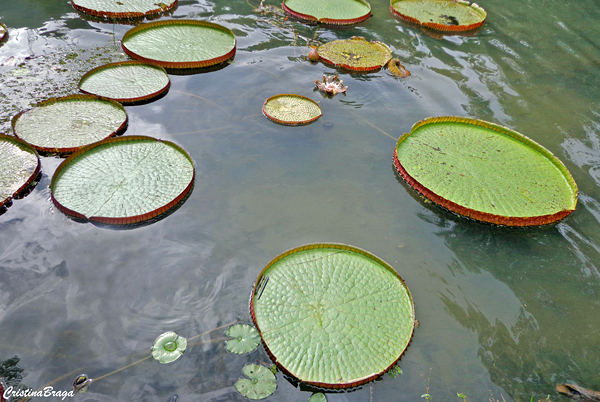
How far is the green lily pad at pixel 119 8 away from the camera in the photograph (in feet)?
20.2

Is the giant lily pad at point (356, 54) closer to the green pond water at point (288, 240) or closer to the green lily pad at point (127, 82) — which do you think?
the green pond water at point (288, 240)

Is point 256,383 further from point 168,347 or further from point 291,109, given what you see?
point 291,109

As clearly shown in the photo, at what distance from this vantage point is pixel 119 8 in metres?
6.25

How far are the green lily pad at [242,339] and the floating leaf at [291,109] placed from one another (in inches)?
104

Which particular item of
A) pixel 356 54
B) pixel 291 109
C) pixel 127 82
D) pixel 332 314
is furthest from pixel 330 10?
pixel 332 314

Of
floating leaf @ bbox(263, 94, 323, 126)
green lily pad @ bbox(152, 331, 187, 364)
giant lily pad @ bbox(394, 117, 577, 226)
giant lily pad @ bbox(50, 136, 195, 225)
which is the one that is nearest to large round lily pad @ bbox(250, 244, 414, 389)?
green lily pad @ bbox(152, 331, 187, 364)

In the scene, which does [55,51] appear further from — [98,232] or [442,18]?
[442,18]

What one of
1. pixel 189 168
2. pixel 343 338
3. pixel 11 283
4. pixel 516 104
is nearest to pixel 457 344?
pixel 343 338

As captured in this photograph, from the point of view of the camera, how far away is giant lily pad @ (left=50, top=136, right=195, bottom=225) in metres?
3.27

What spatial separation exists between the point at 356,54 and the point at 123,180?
13.3ft

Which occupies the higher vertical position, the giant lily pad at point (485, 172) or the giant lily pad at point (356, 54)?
the giant lily pad at point (356, 54)

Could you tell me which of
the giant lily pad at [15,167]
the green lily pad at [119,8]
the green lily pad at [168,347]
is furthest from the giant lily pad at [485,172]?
the green lily pad at [119,8]

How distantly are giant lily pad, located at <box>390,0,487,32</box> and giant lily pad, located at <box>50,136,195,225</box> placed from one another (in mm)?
5383

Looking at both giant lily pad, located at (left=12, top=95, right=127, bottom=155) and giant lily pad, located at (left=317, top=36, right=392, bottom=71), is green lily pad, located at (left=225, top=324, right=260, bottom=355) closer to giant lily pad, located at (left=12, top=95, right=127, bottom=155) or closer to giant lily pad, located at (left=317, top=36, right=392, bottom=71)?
giant lily pad, located at (left=12, top=95, right=127, bottom=155)
